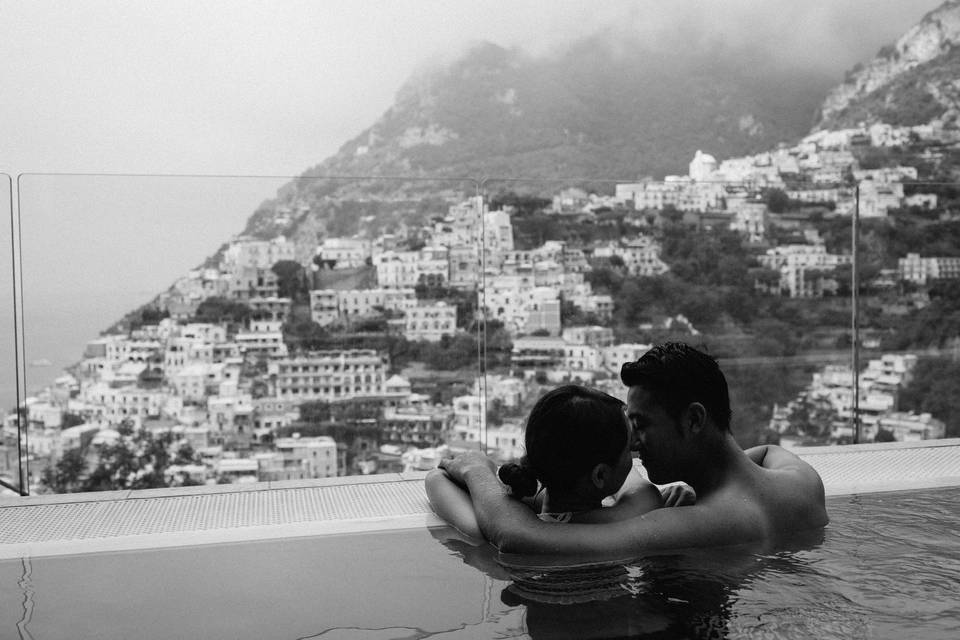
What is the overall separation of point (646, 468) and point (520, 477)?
0.73 ft

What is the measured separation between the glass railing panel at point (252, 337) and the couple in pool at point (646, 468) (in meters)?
2.32

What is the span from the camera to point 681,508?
1.61 metres

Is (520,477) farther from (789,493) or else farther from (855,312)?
(855,312)

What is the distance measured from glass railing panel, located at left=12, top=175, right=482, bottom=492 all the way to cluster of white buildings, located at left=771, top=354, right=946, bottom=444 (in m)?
1.58

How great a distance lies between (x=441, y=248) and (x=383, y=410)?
3.00ft

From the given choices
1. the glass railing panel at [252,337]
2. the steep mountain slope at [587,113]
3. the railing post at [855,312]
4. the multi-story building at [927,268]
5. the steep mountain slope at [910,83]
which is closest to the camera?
the railing post at [855,312]

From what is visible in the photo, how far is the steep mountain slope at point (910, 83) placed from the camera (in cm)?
2197

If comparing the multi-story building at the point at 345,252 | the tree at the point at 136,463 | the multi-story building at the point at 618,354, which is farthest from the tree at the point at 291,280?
the multi-story building at the point at 618,354

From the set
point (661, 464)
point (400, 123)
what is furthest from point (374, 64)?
point (661, 464)

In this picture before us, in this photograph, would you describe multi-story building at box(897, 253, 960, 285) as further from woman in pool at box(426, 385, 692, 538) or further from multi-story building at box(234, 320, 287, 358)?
woman in pool at box(426, 385, 692, 538)

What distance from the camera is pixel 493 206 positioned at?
4.14 m

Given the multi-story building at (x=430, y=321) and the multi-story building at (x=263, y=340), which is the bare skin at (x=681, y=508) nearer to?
the multi-story building at (x=430, y=321)

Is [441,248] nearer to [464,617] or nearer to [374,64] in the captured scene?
[464,617]

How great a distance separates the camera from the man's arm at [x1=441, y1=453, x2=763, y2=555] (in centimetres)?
154
